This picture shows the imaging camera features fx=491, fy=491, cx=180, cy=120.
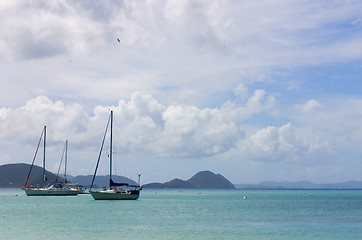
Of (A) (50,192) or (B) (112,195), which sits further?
(A) (50,192)

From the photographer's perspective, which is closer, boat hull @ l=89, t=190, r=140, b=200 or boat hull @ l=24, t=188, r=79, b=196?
boat hull @ l=89, t=190, r=140, b=200

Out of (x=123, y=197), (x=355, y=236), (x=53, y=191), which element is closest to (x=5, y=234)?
(x=355, y=236)

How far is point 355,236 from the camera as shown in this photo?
49.3 m

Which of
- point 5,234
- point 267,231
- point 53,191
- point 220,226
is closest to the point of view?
point 5,234

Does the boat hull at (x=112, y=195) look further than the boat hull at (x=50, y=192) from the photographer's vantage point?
No

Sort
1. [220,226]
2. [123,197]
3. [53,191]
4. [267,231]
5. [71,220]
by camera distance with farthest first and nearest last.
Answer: [53,191] → [123,197] → [71,220] → [220,226] → [267,231]

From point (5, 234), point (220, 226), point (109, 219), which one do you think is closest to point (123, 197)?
point (109, 219)

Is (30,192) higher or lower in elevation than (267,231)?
higher

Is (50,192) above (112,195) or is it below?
above

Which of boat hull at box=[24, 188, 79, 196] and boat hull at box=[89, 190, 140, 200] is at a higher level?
boat hull at box=[24, 188, 79, 196]

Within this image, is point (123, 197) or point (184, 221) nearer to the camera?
point (184, 221)

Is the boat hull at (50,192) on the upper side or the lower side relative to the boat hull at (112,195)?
upper

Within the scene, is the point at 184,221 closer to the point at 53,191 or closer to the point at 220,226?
the point at 220,226

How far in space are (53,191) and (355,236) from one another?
365ft
